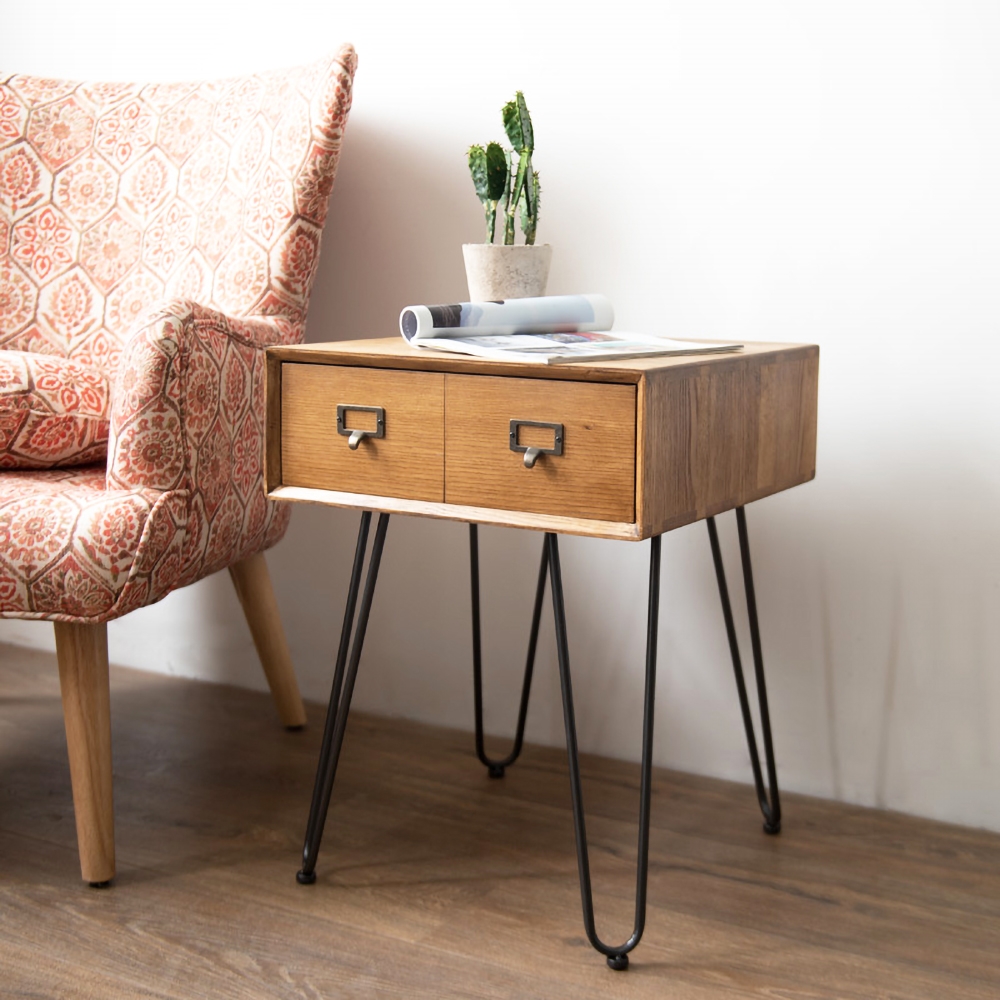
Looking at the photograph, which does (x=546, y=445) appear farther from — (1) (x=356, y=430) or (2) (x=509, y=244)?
(2) (x=509, y=244)

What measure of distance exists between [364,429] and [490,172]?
345 mm

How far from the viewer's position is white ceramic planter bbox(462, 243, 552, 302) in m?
1.35

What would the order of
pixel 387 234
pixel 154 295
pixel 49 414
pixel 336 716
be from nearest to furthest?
Answer: 1. pixel 336 716
2. pixel 49 414
3. pixel 154 295
4. pixel 387 234

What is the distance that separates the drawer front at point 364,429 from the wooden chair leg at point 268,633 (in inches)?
20.2

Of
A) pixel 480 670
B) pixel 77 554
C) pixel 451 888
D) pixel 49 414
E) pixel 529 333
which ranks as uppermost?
pixel 529 333

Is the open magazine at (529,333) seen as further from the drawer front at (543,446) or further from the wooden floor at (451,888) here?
the wooden floor at (451,888)

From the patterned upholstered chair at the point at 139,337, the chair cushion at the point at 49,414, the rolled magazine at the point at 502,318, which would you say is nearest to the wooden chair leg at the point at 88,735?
the patterned upholstered chair at the point at 139,337

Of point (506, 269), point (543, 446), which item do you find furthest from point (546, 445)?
point (506, 269)

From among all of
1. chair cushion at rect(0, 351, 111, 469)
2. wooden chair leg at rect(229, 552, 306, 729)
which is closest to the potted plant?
chair cushion at rect(0, 351, 111, 469)

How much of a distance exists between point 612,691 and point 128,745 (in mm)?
701

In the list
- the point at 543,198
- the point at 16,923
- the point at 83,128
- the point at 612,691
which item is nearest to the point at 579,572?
the point at 612,691

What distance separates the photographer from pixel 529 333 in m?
1.26

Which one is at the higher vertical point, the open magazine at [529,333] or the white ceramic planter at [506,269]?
the white ceramic planter at [506,269]

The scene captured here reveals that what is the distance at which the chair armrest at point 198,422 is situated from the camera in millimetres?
1327
